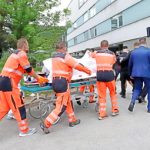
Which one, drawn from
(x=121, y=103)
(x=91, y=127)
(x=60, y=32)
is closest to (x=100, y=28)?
Answer: (x=60, y=32)

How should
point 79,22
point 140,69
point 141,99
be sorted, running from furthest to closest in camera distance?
point 79,22
point 141,99
point 140,69

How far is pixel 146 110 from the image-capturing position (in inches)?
324

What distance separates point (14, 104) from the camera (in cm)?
636

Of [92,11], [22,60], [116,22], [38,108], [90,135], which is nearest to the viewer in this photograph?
[90,135]

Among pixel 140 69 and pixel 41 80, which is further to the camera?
pixel 140 69

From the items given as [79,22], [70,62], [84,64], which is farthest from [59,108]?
[79,22]

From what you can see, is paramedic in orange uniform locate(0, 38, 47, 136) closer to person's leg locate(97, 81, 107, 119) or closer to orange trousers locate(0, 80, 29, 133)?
orange trousers locate(0, 80, 29, 133)

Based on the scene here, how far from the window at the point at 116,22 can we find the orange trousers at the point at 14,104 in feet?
97.0

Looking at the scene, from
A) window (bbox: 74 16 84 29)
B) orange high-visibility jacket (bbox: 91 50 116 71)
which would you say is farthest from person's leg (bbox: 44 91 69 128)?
window (bbox: 74 16 84 29)

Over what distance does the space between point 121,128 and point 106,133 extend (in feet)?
1.47

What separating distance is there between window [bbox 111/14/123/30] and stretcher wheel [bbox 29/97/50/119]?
2778 centimetres

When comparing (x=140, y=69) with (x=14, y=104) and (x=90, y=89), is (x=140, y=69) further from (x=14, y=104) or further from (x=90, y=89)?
(x=14, y=104)

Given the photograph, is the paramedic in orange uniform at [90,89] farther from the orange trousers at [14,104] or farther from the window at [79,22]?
the window at [79,22]

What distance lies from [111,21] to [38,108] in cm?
3167
